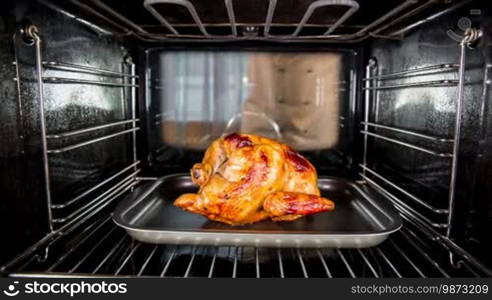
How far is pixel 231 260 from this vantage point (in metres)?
0.99

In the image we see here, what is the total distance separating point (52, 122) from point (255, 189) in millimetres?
580

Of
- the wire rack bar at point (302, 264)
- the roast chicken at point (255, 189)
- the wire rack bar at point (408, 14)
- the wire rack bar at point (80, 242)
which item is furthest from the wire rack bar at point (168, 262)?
the wire rack bar at point (408, 14)

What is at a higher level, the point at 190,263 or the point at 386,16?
the point at 386,16

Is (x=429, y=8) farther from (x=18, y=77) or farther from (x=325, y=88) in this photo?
(x=18, y=77)

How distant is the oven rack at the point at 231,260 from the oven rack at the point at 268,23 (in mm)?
626

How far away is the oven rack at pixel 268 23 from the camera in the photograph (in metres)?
0.96

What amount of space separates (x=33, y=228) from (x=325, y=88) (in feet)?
3.83

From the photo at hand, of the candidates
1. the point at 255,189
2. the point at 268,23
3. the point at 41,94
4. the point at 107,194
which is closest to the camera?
the point at 41,94

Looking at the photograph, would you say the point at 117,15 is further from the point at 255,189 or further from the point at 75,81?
the point at 255,189

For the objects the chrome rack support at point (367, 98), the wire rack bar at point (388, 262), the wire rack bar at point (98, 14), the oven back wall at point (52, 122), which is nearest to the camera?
the oven back wall at point (52, 122)

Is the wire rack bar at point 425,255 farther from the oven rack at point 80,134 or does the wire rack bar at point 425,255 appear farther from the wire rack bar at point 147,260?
the oven rack at point 80,134

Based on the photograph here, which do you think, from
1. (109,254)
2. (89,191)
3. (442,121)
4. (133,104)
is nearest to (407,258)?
(442,121)

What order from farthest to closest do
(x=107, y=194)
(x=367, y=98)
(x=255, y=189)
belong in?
(x=367, y=98) → (x=107, y=194) → (x=255, y=189)

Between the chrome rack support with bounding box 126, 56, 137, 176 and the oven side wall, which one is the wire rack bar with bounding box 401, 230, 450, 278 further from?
the chrome rack support with bounding box 126, 56, 137, 176
